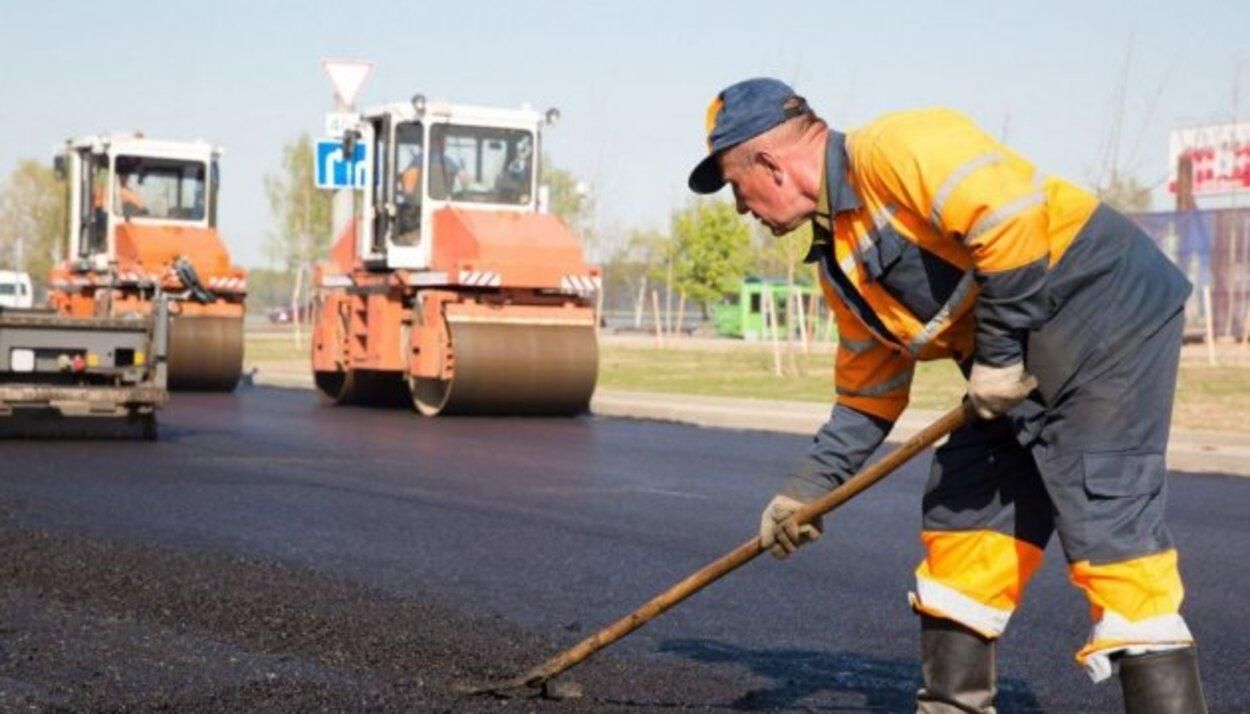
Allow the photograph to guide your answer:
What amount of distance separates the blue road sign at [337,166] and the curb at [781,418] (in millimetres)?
3124

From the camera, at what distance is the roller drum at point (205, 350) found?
2248 centimetres

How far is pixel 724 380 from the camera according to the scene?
2623cm

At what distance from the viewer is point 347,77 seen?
2130 cm

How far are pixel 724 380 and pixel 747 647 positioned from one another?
1972 centimetres

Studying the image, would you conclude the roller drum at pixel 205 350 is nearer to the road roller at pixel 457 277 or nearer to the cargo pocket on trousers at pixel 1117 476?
the road roller at pixel 457 277

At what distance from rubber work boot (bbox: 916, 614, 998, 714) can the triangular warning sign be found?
1728 cm

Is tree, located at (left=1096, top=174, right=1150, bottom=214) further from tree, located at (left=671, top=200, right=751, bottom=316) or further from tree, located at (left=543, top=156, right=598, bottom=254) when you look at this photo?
tree, located at (left=671, top=200, right=751, bottom=316)

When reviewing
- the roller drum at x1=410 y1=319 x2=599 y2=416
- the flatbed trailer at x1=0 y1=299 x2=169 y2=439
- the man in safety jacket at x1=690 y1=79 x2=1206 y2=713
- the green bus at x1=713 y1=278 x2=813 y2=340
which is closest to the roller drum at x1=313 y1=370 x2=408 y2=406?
the roller drum at x1=410 y1=319 x2=599 y2=416

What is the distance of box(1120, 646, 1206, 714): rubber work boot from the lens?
13.1 ft

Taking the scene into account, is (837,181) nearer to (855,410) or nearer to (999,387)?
(999,387)

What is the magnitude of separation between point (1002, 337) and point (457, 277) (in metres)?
14.7

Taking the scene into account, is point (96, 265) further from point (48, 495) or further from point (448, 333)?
point (48, 495)

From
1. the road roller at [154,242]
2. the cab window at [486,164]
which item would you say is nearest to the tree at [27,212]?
the road roller at [154,242]

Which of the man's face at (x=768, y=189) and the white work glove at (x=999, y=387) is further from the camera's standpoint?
the man's face at (x=768, y=189)
